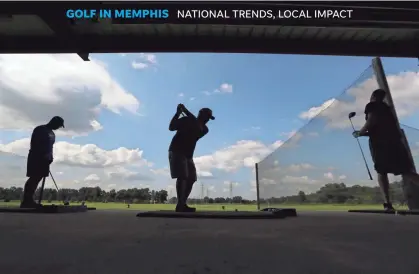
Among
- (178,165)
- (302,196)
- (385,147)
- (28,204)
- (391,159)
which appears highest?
(385,147)

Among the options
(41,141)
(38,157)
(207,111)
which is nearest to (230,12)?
(207,111)

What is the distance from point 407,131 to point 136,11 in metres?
5.23

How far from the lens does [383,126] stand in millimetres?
5145

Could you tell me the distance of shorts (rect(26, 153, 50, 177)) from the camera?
5148 millimetres

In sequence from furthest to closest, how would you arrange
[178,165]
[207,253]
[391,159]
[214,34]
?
[214,34] < [391,159] < [178,165] < [207,253]

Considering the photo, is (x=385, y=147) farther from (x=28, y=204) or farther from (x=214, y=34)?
(x=28, y=204)

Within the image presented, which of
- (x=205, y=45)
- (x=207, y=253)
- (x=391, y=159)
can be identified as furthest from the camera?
(x=205, y=45)

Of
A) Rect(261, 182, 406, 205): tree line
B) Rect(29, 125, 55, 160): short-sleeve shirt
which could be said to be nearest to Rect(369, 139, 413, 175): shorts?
Rect(261, 182, 406, 205): tree line

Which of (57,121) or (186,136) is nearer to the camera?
(186,136)

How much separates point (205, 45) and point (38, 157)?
12.2 ft

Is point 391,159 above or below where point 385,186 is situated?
above

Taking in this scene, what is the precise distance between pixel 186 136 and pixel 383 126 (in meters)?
3.45

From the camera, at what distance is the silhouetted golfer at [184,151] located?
4.41m

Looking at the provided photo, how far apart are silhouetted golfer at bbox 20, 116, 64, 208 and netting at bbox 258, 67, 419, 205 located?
4248 mm
